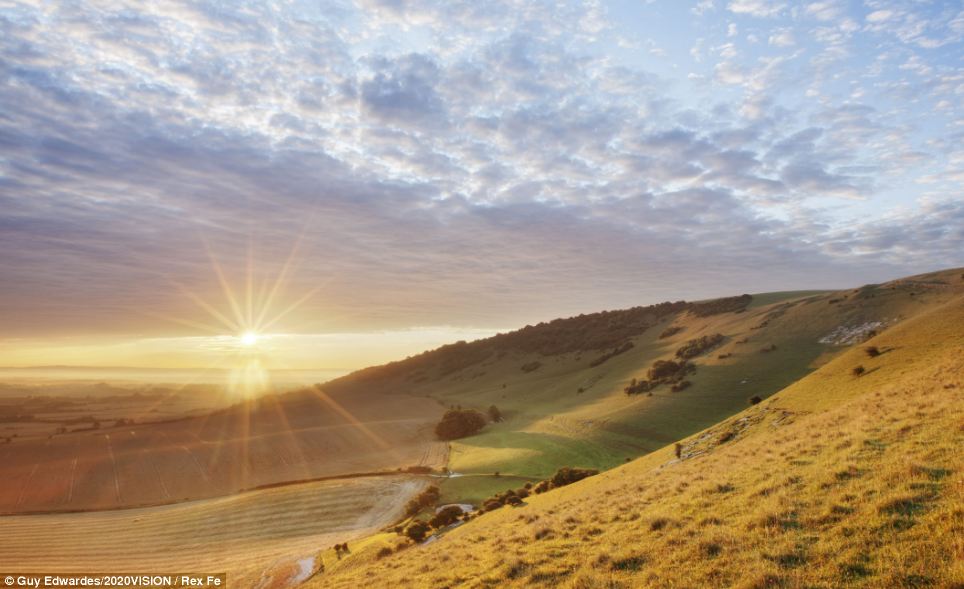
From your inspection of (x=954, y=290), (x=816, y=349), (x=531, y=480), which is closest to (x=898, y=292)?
(x=954, y=290)

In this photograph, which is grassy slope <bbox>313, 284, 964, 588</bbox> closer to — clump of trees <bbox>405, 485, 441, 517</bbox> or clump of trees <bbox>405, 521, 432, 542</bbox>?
clump of trees <bbox>405, 521, 432, 542</bbox>

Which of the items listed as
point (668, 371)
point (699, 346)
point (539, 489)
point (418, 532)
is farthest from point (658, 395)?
point (418, 532)

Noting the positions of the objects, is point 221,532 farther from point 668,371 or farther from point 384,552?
point 668,371

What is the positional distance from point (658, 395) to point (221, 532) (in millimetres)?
51269

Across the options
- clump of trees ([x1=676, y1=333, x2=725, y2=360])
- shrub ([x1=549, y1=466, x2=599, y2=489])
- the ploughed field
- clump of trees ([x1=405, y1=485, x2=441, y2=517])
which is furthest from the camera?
clump of trees ([x1=676, y1=333, x2=725, y2=360])

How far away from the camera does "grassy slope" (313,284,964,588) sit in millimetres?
9453

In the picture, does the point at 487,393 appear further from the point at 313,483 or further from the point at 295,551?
the point at 295,551

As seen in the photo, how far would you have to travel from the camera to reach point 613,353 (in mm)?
105312

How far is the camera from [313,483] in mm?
51094

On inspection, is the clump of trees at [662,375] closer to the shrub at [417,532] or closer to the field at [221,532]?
the field at [221,532]

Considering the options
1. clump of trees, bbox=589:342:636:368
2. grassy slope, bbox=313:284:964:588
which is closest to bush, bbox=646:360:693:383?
clump of trees, bbox=589:342:636:368

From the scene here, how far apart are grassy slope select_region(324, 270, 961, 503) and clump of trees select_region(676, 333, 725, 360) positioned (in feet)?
8.41

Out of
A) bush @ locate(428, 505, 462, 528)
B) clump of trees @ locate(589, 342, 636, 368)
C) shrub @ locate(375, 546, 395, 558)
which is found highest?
clump of trees @ locate(589, 342, 636, 368)

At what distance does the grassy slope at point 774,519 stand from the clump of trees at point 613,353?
7668cm
